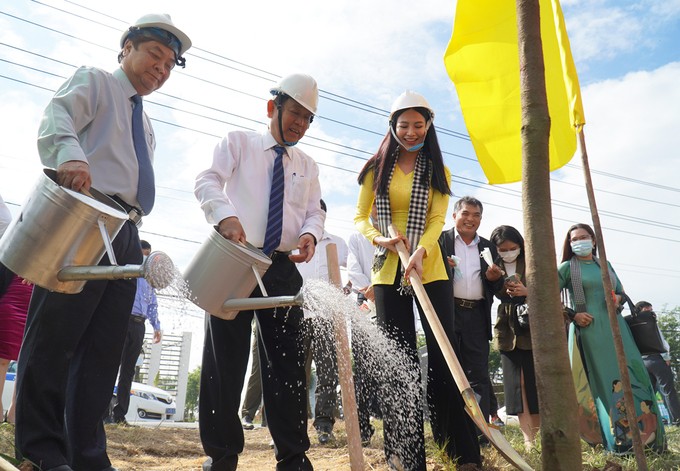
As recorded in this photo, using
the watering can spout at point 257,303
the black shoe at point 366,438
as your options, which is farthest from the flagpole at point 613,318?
the black shoe at point 366,438

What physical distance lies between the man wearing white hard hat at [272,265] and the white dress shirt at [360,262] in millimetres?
3073

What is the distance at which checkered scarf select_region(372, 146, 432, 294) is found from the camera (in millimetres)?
3734

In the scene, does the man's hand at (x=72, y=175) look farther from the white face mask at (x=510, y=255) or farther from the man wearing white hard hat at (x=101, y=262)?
the white face mask at (x=510, y=255)

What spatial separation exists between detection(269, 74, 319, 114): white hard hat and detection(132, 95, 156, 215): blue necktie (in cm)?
72

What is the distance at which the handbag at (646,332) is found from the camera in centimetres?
519

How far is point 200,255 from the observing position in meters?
2.70

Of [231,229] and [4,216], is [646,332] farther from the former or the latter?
[4,216]

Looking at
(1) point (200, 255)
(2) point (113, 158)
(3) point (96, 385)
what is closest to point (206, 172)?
(2) point (113, 158)

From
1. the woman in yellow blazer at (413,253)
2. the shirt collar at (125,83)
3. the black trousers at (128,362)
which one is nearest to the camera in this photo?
the shirt collar at (125,83)

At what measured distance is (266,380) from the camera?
332 cm

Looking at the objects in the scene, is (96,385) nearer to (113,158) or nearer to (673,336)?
(113,158)

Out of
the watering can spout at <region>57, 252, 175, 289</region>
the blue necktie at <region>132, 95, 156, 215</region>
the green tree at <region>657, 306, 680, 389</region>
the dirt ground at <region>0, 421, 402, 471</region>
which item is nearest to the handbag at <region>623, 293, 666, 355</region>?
the dirt ground at <region>0, 421, 402, 471</region>

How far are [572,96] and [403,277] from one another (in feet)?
5.20

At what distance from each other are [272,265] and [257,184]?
17.7 inches
